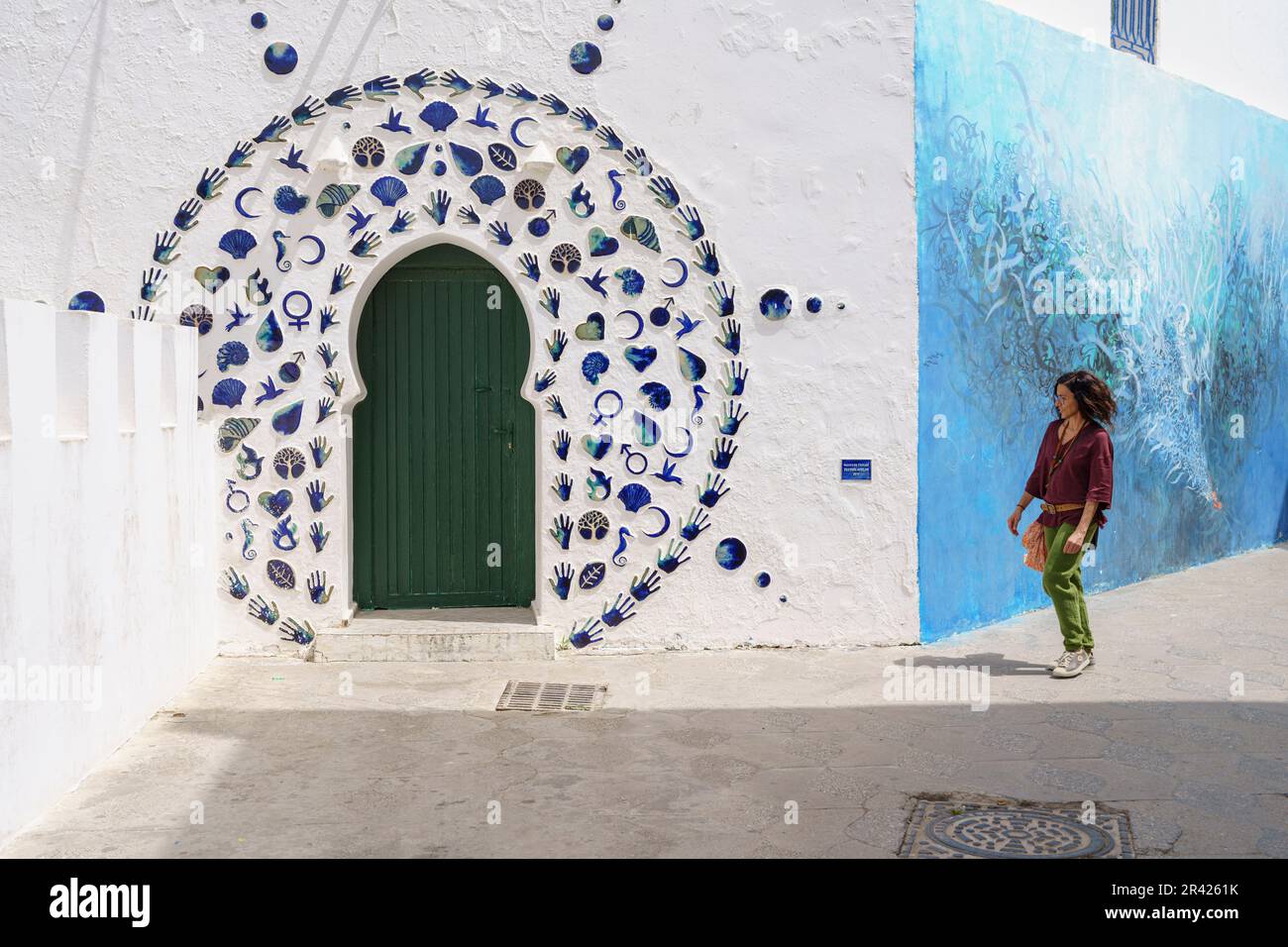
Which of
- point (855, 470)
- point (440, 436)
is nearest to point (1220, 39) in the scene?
point (855, 470)

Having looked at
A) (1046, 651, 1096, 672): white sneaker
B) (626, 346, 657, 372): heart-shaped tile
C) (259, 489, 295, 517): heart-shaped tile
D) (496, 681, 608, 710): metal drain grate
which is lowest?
(496, 681, 608, 710): metal drain grate

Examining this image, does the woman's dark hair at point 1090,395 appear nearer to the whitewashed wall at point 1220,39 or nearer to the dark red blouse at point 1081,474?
the dark red blouse at point 1081,474

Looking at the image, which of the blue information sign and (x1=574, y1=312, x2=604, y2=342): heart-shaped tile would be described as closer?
(x1=574, y1=312, x2=604, y2=342): heart-shaped tile

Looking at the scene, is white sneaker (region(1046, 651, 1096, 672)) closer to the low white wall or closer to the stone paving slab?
the stone paving slab

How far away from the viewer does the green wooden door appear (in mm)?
8312

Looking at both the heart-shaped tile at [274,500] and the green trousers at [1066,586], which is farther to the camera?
the heart-shaped tile at [274,500]

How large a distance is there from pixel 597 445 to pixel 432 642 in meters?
1.54

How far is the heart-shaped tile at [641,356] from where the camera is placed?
26.5ft

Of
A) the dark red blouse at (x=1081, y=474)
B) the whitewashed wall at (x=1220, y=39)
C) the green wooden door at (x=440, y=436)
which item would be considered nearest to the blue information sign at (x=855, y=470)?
the dark red blouse at (x=1081, y=474)

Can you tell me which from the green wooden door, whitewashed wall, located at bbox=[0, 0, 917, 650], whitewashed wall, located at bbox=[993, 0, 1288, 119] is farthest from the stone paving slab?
whitewashed wall, located at bbox=[993, 0, 1288, 119]

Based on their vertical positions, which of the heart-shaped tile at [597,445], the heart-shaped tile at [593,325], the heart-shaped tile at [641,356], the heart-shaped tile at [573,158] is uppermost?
the heart-shaped tile at [573,158]

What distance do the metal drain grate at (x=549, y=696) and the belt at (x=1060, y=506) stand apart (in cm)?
270

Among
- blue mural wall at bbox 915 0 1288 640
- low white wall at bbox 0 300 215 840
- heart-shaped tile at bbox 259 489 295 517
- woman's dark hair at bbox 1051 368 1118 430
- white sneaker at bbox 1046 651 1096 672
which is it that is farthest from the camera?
blue mural wall at bbox 915 0 1288 640
